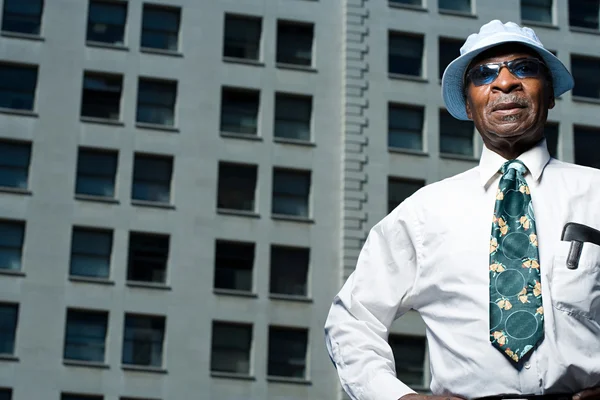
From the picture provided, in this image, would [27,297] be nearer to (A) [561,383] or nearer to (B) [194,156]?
(B) [194,156]

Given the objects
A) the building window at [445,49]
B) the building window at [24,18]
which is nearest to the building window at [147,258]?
the building window at [24,18]

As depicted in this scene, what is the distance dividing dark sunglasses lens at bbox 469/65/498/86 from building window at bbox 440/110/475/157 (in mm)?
34915

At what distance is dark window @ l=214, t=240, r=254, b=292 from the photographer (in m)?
35.7

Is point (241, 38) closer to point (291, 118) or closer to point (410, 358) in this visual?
point (291, 118)

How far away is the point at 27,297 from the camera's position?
112 feet

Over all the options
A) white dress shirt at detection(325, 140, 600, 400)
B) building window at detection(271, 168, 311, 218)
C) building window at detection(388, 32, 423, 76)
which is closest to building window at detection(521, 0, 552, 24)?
building window at detection(388, 32, 423, 76)

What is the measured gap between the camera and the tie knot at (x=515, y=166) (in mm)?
3670

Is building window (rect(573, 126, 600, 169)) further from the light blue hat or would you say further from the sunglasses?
the sunglasses

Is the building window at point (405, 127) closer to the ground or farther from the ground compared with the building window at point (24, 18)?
closer to the ground

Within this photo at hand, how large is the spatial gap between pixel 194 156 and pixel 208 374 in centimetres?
649

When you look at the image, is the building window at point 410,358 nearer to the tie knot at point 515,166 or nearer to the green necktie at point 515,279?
the tie knot at point 515,166

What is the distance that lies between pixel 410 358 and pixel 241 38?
11.1 meters

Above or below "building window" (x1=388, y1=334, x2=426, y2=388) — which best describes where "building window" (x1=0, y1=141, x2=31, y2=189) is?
above

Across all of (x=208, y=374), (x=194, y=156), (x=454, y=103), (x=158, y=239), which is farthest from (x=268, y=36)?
(x=454, y=103)
